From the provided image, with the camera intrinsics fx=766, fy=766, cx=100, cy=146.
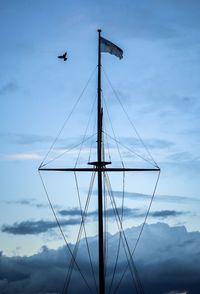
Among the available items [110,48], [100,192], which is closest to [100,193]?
[100,192]

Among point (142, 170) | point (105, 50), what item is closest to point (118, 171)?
point (142, 170)

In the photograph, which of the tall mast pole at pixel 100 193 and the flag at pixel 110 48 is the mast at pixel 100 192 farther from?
the flag at pixel 110 48

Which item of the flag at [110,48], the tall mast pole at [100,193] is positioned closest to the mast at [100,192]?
the tall mast pole at [100,193]

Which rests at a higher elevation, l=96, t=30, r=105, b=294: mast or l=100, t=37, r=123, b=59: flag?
l=100, t=37, r=123, b=59: flag

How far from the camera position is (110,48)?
84.8 meters

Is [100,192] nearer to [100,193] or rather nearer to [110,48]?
[100,193]

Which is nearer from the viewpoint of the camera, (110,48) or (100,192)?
(100,192)

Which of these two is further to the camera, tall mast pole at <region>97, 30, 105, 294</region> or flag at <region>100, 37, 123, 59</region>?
flag at <region>100, 37, 123, 59</region>

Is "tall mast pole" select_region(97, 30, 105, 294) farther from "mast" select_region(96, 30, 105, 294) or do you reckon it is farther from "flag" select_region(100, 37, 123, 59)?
"flag" select_region(100, 37, 123, 59)

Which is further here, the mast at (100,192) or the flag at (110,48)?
the flag at (110,48)

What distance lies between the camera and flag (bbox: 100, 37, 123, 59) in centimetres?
8444

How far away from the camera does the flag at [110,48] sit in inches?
3324

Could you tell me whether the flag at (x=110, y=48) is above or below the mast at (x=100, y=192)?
above

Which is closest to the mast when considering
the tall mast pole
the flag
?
the tall mast pole
